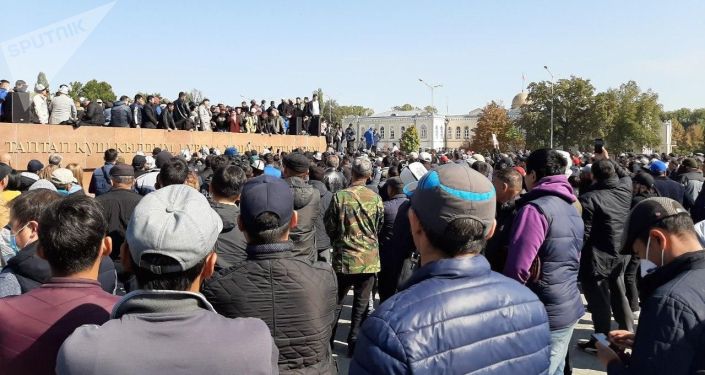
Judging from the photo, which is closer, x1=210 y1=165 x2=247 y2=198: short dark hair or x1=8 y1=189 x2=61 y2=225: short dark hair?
x1=8 y1=189 x2=61 y2=225: short dark hair

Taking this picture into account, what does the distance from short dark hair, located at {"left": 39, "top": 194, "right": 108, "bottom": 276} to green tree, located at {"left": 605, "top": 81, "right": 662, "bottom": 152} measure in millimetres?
69632

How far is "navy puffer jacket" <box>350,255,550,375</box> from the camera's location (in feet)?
5.79

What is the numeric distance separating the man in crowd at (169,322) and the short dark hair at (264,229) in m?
0.91

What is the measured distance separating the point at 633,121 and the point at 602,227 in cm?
6624

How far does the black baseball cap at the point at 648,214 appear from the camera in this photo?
2594mm

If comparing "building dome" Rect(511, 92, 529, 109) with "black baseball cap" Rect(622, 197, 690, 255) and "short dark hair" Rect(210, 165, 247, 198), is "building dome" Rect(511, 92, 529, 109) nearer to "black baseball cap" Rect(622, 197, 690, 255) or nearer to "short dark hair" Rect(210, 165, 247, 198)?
"short dark hair" Rect(210, 165, 247, 198)

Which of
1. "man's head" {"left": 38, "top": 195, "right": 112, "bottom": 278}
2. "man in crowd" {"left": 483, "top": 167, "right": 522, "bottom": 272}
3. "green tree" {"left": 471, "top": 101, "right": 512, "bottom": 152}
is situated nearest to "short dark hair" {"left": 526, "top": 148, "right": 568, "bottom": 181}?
"man in crowd" {"left": 483, "top": 167, "right": 522, "bottom": 272}

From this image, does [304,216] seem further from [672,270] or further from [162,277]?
[162,277]

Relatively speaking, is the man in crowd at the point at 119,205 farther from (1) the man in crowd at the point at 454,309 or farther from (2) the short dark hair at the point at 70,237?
(1) the man in crowd at the point at 454,309

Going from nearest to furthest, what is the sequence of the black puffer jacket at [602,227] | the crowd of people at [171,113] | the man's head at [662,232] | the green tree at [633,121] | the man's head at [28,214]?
the man's head at [662,232], the man's head at [28,214], the black puffer jacket at [602,227], the crowd of people at [171,113], the green tree at [633,121]

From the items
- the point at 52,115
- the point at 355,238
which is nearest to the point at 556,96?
the point at 52,115

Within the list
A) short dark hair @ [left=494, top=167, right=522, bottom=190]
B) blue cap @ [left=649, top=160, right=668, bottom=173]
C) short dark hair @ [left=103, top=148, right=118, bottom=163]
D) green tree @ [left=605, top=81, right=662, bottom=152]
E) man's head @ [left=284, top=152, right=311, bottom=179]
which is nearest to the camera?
short dark hair @ [left=494, top=167, right=522, bottom=190]

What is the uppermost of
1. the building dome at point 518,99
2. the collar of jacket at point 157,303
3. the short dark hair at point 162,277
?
the building dome at point 518,99

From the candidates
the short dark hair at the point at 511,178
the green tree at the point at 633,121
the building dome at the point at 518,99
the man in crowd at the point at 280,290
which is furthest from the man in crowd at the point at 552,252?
the building dome at the point at 518,99
